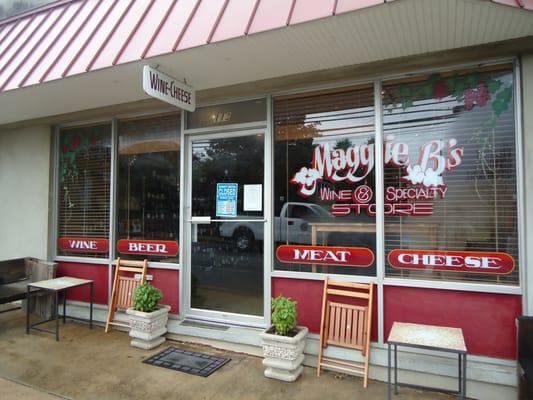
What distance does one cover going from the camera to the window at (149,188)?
4867 mm

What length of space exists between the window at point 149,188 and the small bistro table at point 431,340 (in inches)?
111

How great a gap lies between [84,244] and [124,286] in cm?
103

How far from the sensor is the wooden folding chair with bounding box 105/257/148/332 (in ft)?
16.0

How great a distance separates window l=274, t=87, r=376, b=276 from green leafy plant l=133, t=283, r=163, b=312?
147 cm

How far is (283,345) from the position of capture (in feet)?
11.4

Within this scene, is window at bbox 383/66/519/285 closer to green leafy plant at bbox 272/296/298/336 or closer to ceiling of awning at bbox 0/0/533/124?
ceiling of awning at bbox 0/0/533/124

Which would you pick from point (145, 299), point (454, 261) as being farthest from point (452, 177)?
point (145, 299)

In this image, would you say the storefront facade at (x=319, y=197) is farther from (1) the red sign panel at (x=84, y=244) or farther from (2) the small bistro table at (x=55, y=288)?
(2) the small bistro table at (x=55, y=288)

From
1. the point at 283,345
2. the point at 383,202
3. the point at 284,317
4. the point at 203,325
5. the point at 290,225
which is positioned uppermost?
the point at 383,202

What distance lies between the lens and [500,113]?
10.9ft

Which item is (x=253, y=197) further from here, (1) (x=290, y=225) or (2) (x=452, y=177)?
(2) (x=452, y=177)

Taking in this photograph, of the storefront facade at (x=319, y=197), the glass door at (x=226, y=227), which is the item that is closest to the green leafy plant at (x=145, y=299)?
the storefront facade at (x=319, y=197)

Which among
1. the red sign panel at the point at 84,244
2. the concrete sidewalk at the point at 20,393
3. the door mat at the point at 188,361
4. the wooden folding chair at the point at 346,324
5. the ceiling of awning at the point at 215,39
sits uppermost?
the ceiling of awning at the point at 215,39

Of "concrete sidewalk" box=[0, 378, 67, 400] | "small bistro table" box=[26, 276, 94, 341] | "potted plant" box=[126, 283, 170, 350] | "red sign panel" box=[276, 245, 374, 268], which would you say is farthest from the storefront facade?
"concrete sidewalk" box=[0, 378, 67, 400]
